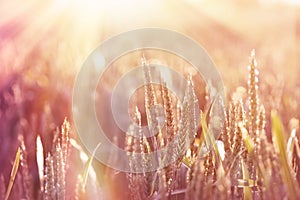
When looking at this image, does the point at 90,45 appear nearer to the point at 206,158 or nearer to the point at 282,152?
the point at 206,158

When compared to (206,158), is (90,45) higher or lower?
higher

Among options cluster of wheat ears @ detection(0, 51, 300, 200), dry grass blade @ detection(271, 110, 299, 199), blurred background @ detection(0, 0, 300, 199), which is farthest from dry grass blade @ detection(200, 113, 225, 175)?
blurred background @ detection(0, 0, 300, 199)

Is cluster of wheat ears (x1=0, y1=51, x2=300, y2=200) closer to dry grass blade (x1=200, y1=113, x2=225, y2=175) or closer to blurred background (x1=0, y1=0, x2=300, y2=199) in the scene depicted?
dry grass blade (x1=200, y1=113, x2=225, y2=175)

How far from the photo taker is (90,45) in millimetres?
2469

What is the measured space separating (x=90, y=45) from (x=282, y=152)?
65.9 inches

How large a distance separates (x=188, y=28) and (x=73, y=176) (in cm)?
285

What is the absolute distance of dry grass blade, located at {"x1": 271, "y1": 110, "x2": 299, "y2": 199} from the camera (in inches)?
32.6

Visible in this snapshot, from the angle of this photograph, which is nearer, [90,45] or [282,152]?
[282,152]

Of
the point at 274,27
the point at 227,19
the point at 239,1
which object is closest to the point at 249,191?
the point at 274,27

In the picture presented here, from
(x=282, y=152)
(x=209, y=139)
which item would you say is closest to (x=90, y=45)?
(x=209, y=139)

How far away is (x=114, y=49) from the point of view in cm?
266

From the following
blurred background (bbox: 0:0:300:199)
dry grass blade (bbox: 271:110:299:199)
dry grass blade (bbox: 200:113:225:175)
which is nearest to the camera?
dry grass blade (bbox: 271:110:299:199)

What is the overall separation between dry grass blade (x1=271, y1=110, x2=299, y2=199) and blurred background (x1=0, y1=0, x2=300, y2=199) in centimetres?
46

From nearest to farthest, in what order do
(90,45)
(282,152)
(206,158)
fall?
(282,152) → (206,158) → (90,45)
